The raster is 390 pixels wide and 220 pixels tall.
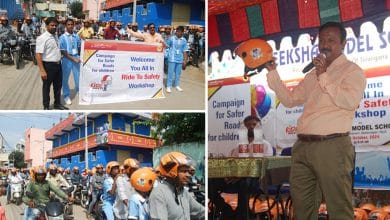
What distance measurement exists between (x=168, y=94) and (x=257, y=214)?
916 mm

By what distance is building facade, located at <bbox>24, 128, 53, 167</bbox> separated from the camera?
323cm

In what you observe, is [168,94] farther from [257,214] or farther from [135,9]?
[257,214]

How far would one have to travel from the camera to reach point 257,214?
346 cm

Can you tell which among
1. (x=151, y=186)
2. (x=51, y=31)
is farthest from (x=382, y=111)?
(x=51, y=31)

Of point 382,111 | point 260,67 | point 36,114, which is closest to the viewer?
point 382,111

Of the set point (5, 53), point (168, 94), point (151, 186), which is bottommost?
point (151, 186)

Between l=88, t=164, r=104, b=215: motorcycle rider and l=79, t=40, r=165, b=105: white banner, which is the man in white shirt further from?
l=88, t=164, r=104, b=215: motorcycle rider

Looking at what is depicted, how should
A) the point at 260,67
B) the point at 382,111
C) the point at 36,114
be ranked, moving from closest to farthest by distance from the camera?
the point at 382,111, the point at 36,114, the point at 260,67

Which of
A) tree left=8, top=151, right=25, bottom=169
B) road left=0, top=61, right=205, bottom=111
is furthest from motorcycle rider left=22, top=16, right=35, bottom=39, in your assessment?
tree left=8, top=151, right=25, bottom=169

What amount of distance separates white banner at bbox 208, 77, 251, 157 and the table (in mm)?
108

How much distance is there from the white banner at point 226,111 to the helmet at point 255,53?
12cm

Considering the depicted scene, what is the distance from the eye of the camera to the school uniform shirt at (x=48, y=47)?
315cm

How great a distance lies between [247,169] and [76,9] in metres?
1.37

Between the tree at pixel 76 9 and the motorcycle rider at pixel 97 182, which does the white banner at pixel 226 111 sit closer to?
the motorcycle rider at pixel 97 182
